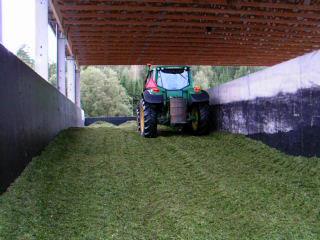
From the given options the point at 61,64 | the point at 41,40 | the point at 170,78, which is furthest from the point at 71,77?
the point at 41,40

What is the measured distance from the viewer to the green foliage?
159 ft

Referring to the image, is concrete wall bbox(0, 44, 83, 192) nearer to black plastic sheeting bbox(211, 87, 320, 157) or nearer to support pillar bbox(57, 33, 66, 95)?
black plastic sheeting bbox(211, 87, 320, 157)

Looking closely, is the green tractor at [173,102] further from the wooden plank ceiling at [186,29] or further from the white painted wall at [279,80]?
the wooden plank ceiling at [186,29]

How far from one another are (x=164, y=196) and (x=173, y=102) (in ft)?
19.4

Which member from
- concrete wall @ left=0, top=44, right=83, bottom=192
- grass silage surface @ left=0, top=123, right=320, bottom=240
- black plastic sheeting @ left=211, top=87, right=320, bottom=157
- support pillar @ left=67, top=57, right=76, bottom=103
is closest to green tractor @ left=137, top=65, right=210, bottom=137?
black plastic sheeting @ left=211, top=87, right=320, bottom=157

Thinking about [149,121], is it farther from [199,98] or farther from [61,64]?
[61,64]

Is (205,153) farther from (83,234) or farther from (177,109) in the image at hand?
(83,234)

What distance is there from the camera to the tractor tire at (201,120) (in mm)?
11062

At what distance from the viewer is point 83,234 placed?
13.2 feet

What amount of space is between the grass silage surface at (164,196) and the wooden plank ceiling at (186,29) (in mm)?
5099

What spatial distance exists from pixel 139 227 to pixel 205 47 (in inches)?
517

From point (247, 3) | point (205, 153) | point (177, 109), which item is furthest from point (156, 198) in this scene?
point (247, 3)

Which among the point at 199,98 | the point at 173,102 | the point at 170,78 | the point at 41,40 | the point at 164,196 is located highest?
the point at 41,40

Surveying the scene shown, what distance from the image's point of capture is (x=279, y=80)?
734 centimetres
